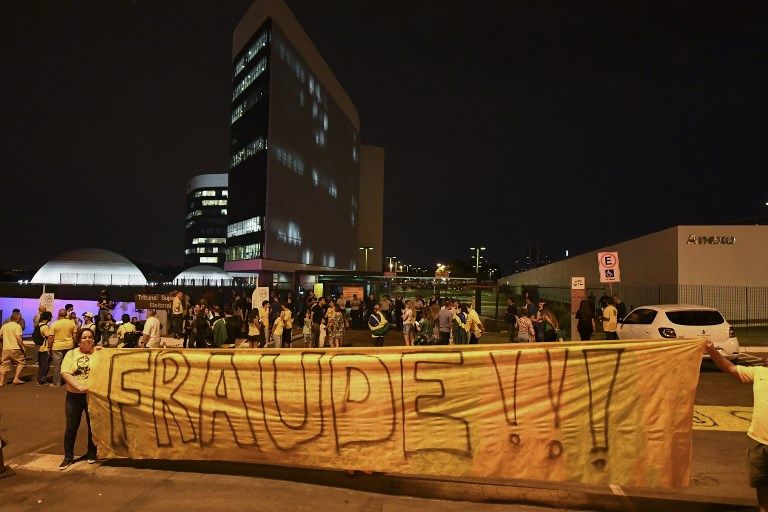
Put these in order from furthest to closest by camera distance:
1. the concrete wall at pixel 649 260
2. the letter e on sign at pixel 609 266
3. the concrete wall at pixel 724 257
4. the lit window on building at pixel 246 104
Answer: the lit window on building at pixel 246 104 < the concrete wall at pixel 649 260 < the concrete wall at pixel 724 257 < the letter e on sign at pixel 609 266

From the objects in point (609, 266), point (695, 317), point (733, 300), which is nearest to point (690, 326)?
point (695, 317)

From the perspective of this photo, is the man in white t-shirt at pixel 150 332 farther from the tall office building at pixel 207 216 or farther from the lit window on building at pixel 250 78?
the tall office building at pixel 207 216

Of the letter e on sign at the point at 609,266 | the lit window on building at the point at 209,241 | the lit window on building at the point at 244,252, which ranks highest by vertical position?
the lit window on building at the point at 209,241

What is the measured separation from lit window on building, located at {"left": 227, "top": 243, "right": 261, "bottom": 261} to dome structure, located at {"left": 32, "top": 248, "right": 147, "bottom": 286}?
10.4m

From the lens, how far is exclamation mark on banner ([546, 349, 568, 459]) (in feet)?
17.4

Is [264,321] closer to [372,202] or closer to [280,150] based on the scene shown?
[280,150]

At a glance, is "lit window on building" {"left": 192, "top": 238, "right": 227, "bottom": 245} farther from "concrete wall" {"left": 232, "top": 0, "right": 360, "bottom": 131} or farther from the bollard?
the bollard

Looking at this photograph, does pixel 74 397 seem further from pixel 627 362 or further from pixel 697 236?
pixel 697 236

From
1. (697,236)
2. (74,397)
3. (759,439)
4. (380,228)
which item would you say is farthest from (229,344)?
(380,228)

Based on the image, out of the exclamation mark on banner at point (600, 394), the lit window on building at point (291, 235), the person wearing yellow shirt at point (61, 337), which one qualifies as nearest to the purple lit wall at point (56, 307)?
the person wearing yellow shirt at point (61, 337)

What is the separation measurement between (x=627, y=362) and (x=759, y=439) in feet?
4.01

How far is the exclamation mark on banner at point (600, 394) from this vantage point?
5242mm

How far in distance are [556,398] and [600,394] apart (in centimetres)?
43

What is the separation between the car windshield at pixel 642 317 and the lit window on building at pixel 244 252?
4901 centimetres
